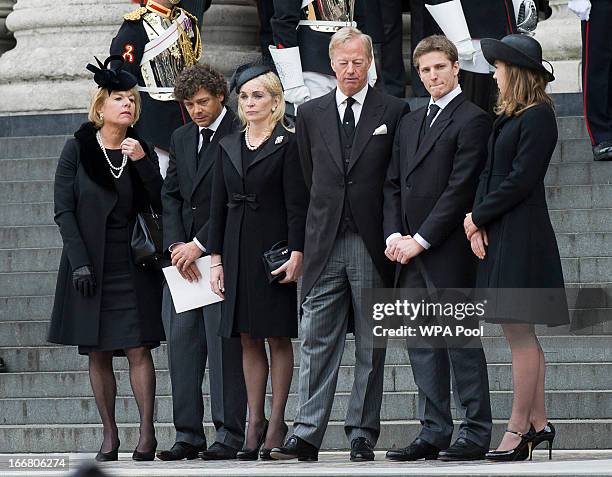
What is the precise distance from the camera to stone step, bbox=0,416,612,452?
9.81 metres

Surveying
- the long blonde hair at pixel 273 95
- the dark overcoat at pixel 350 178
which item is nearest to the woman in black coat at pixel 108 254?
the long blonde hair at pixel 273 95

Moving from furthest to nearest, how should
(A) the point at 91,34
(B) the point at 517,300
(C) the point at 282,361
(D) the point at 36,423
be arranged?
1. (A) the point at 91,34
2. (D) the point at 36,423
3. (C) the point at 282,361
4. (B) the point at 517,300

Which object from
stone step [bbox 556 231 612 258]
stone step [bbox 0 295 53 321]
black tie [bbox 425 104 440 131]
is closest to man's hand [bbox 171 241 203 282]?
black tie [bbox 425 104 440 131]

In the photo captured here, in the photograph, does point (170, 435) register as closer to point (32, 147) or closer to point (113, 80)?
point (113, 80)

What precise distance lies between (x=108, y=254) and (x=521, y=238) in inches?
84.8

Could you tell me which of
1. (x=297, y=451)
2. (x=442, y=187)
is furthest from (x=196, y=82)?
(x=297, y=451)

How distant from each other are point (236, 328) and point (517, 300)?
1.41m

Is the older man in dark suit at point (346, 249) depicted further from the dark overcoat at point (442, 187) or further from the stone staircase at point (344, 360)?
the stone staircase at point (344, 360)

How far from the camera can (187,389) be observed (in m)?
9.75

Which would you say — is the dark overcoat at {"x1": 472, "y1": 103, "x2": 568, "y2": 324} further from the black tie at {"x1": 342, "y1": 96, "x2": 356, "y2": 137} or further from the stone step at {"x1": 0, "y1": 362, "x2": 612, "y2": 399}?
the stone step at {"x1": 0, "y1": 362, "x2": 612, "y2": 399}

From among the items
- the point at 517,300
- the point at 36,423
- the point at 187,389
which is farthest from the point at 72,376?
the point at 517,300

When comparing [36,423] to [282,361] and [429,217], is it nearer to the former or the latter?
[282,361]

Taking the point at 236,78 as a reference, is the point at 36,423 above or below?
below

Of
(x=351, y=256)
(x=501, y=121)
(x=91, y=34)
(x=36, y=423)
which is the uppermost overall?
(x=91, y=34)
